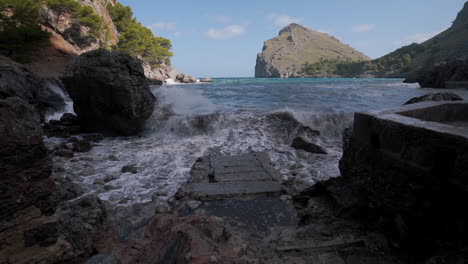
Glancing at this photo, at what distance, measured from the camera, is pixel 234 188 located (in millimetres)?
4504

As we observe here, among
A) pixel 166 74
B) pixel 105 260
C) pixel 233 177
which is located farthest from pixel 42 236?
pixel 166 74

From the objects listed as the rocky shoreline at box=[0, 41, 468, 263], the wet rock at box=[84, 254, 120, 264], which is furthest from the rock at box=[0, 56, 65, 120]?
the wet rock at box=[84, 254, 120, 264]

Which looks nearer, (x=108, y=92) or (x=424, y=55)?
(x=108, y=92)

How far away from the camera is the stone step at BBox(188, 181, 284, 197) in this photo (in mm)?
4336

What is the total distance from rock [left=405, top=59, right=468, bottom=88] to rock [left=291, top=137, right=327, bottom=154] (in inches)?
1129

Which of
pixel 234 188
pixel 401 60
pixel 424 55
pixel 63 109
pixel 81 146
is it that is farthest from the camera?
Answer: pixel 401 60

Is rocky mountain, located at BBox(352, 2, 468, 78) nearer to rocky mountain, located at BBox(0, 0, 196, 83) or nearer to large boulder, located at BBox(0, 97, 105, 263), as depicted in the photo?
rocky mountain, located at BBox(0, 0, 196, 83)

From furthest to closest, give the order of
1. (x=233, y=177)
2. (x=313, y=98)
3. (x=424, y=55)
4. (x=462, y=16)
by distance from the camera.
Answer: (x=462, y=16)
(x=424, y=55)
(x=313, y=98)
(x=233, y=177)

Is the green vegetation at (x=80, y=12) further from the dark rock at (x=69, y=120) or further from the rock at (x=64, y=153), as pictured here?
the rock at (x=64, y=153)

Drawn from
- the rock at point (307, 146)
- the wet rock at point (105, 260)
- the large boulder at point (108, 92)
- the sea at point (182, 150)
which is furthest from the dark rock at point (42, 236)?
the large boulder at point (108, 92)

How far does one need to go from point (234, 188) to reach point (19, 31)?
2207cm

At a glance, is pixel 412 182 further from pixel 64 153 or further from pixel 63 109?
pixel 63 109

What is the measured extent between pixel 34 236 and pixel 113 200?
2212 mm

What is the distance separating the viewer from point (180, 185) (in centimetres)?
484
